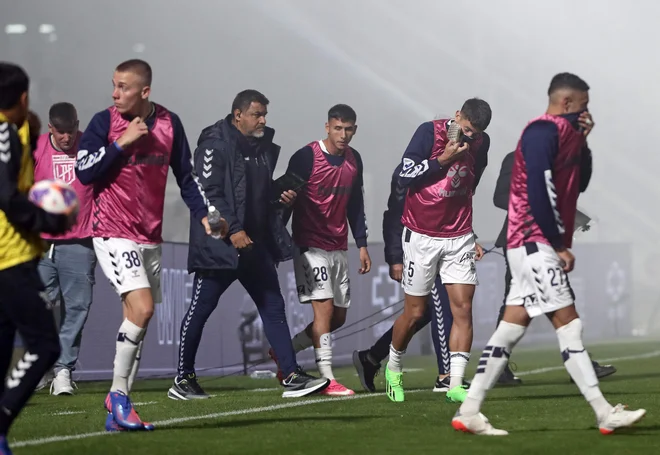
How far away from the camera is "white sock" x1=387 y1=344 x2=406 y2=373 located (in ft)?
28.6

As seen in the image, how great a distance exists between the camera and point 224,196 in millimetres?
9102

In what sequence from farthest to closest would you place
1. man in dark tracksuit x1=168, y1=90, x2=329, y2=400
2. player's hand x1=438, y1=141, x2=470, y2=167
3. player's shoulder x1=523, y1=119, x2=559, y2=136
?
man in dark tracksuit x1=168, y1=90, x2=329, y2=400 < player's hand x1=438, y1=141, x2=470, y2=167 < player's shoulder x1=523, y1=119, x2=559, y2=136

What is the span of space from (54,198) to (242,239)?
3900 mm

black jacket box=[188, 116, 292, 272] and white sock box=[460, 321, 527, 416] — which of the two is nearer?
white sock box=[460, 321, 527, 416]

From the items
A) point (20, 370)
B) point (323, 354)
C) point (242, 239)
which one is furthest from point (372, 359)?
point (20, 370)

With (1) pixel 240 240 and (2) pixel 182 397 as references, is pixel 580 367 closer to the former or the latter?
(1) pixel 240 240

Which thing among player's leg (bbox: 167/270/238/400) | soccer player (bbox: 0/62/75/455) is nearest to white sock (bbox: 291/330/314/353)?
player's leg (bbox: 167/270/238/400)

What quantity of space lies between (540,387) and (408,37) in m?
24.4

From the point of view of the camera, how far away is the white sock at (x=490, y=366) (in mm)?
6125

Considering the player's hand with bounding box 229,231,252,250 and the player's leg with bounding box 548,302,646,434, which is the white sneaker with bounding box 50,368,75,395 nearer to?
the player's hand with bounding box 229,231,252,250

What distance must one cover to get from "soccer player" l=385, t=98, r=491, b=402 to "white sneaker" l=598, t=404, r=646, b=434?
2.47 metres

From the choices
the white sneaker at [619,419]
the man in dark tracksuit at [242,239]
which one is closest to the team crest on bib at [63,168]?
the man in dark tracksuit at [242,239]

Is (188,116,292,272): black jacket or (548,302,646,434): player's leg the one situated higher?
(188,116,292,272): black jacket

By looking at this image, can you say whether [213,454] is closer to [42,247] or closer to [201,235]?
[42,247]
